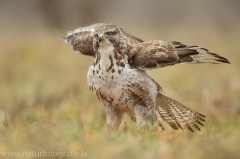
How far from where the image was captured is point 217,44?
14242 mm

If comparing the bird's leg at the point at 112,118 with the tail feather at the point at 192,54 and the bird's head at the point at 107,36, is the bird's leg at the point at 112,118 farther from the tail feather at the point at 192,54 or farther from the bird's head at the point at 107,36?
the tail feather at the point at 192,54

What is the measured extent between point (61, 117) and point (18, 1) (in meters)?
17.0

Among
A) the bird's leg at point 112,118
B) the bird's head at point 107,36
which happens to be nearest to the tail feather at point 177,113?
the bird's leg at point 112,118

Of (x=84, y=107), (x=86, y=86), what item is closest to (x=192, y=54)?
(x=84, y=107)

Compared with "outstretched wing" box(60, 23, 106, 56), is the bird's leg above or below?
below

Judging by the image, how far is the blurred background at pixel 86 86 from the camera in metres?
4.36

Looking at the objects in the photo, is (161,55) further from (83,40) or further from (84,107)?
(84,107)

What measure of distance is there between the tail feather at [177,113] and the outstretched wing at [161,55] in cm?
50

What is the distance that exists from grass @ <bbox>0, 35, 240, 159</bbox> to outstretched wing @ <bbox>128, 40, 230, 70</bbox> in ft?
1.95

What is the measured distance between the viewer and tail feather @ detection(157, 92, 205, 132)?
5.94m

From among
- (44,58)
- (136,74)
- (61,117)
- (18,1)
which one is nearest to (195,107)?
(61,117)

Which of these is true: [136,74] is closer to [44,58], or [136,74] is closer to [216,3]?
[44,58]

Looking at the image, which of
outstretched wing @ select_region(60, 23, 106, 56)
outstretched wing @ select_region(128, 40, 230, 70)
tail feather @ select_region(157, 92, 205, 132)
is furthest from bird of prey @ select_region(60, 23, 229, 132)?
outstretched wing @ select_region(60, 23, 106, 56)

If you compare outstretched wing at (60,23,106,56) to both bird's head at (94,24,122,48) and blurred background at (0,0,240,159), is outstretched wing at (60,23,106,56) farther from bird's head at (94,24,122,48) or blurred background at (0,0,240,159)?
blurred background at (0,0,240,159)
